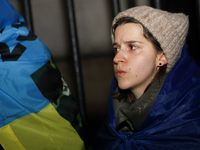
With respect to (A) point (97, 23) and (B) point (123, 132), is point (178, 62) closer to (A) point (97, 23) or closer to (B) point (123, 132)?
(B) point (123, 132)

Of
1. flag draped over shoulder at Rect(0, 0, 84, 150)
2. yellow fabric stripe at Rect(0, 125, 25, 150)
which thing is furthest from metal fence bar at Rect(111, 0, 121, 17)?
yellow fabric stripe at Rect(0, 125, 25, 150)

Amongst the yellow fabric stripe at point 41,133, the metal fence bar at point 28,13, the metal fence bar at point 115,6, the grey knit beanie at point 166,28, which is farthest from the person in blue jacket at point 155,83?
the metal fence bar at point 28,13

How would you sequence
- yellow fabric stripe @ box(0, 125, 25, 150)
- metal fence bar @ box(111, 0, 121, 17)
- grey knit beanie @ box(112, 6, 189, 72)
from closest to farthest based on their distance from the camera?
yellow fabric stripe @ box(0, 125, 25, 150) < grey knit beanie @ box(112, 6, 189, 72) < metal fence bar @ box(111, 0, 121, 17)

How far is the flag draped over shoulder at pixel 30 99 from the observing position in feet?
2.11

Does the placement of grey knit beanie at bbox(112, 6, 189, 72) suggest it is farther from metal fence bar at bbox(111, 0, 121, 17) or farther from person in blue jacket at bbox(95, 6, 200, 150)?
metal fence bar at bbox(111, 0, 121, 17)

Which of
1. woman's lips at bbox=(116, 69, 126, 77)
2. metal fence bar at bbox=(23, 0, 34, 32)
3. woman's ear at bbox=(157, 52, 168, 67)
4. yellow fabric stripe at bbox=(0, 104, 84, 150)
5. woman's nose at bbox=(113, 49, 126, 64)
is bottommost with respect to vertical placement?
yellow fabric stripe at bbox=(0, 104, 84, 150)

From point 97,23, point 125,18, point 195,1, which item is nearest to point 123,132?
point 125,18

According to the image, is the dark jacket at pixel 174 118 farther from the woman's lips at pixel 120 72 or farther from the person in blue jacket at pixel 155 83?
the woman's lips at pixel 120 72

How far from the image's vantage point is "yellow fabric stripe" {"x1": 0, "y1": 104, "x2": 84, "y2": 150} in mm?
638

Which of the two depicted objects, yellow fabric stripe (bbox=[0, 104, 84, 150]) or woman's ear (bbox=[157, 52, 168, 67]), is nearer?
yellow fabric stripe (bbox=[0, 104, 84, 150])

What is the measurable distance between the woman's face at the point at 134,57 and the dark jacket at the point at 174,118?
0.09 metres

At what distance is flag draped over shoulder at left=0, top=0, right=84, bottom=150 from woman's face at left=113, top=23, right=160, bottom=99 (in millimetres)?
236

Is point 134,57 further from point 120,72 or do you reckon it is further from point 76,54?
point 76,54

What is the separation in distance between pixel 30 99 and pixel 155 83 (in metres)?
0.47
